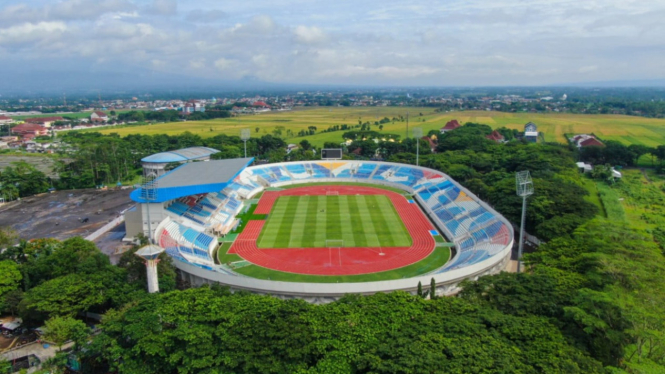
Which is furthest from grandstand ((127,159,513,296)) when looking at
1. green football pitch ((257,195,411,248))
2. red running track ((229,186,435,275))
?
green football pitch ((257,195,411,248))

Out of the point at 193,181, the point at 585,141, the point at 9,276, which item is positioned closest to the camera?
the point at 9,276

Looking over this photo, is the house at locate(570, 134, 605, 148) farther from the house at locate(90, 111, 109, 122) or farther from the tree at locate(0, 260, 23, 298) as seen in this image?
the house at locate(90, 111, 109, 122)

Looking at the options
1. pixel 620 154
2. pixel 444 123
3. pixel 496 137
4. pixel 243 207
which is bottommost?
pixel 243 207

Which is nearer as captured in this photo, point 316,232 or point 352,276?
point 352,276

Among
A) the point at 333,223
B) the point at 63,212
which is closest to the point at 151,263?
the point at 333,223

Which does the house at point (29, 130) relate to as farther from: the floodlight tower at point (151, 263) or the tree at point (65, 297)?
the floodlight tower at point (151, 263)

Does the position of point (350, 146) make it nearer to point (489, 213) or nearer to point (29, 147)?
point (489, 213)

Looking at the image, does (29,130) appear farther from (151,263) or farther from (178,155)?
(151,263)
